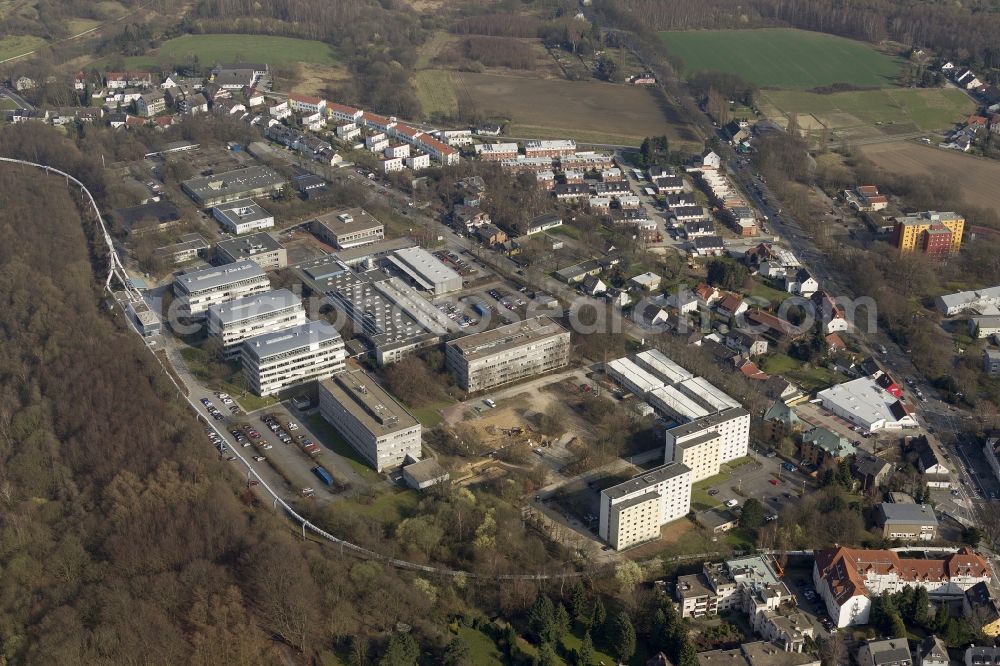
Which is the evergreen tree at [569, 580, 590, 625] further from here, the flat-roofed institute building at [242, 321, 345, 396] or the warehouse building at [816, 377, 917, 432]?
the flat-roofed institute building at [242, 321, 345, 396]

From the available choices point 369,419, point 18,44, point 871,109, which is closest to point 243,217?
point 369,419

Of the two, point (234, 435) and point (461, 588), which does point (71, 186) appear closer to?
point (234, 435)

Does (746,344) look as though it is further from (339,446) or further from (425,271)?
(339,446)

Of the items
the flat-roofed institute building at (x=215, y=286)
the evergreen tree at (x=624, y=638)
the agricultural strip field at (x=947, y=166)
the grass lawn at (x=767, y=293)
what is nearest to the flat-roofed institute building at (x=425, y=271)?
the flat-roofed institute building at (x=215, y=286)

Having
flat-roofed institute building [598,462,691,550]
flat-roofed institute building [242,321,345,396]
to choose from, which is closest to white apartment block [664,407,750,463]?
flat-roofed institute building [598,462,691,550]

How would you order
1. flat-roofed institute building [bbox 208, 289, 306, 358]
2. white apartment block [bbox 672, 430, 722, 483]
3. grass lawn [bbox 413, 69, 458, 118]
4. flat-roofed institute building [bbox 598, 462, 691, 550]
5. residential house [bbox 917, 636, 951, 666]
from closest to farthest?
residential house [bbox 917, 636, 951, 666]
flat-roofed institute building [bbox 598, 462, 691, 550]
white apartment block [bbox 672, 430, 722, 483]
flat-roofed institute building [bbox 208, 289, 306, 358]
grass lawn [bbox 413, 69, 458, 118]

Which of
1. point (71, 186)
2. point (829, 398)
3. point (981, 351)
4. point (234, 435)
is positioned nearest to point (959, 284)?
point (981, 351)
